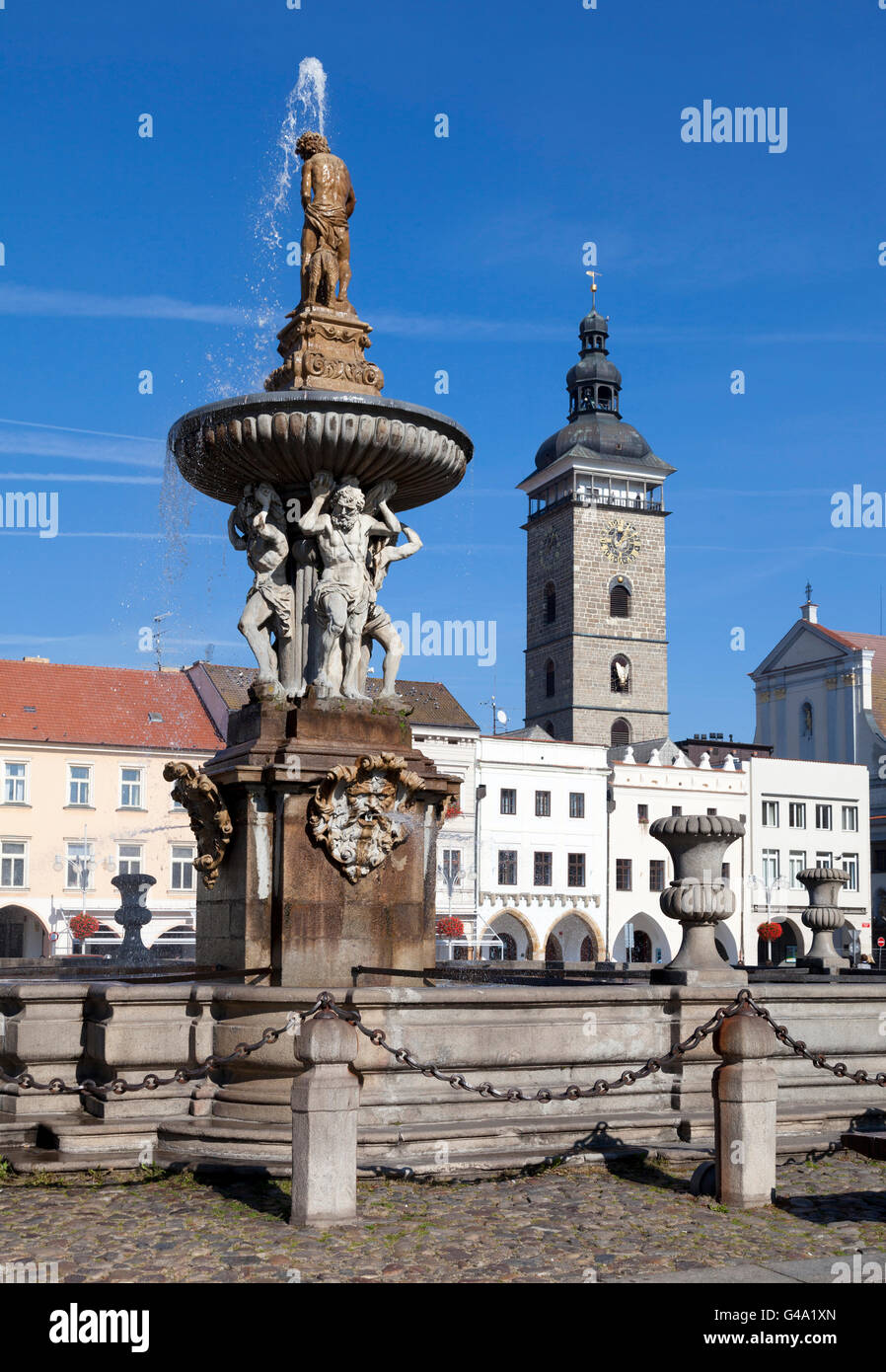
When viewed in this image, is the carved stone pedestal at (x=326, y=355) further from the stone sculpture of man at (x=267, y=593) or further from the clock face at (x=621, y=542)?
the clock face at (x=621, y=542)

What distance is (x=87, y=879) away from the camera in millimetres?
43406

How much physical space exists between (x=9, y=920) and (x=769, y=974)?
31.8 meters

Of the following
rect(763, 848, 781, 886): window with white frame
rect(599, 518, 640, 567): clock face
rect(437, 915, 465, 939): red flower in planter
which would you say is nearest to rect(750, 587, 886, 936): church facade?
rect(763, 848, 781, 886): window with white frame

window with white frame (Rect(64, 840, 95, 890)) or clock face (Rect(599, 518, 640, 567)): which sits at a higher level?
clock face (Rect(599, 518, 640, 567))

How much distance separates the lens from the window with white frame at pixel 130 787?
44.6 meters

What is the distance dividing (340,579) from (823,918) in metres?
10.5

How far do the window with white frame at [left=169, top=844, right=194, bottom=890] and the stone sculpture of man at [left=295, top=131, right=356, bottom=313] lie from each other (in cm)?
3454

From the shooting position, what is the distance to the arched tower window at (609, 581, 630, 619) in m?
86.8

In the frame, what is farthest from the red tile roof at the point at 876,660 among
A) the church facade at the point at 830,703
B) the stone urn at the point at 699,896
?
the stone urn at the point at 699,896

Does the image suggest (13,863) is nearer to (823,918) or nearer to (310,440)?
(823,918)

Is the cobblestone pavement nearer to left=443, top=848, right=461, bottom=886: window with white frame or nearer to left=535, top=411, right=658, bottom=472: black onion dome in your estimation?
left=443, top=848, right=461, bottom=886: window with white frame

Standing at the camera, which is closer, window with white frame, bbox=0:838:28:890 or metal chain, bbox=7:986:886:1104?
metal chain, bbox=7:986:886:1104

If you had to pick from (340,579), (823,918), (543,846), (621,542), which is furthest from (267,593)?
(621,542)

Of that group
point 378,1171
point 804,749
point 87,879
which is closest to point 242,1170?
point 378,1171
